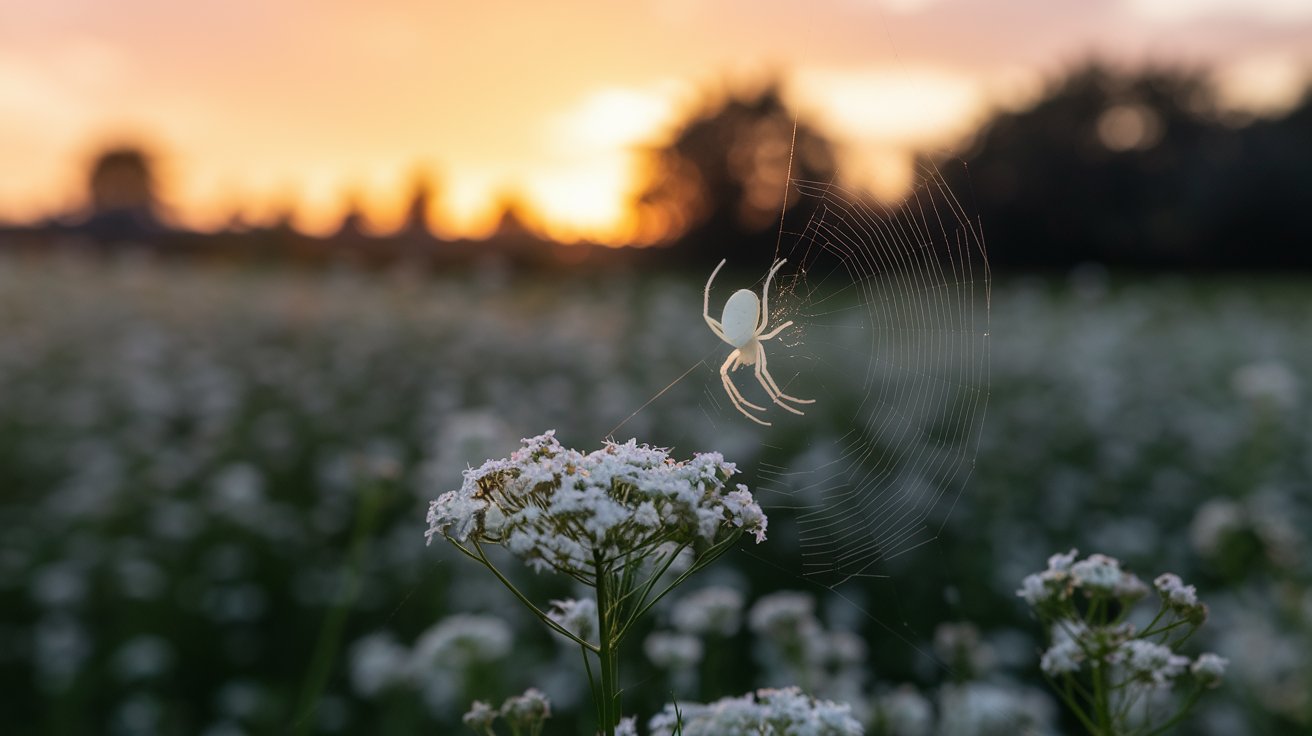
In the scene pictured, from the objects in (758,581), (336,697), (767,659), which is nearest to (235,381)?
(336,697)

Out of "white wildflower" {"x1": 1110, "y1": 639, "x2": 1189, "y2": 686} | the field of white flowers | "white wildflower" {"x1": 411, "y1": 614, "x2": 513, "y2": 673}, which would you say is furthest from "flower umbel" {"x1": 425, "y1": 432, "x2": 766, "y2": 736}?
"white wildflower" {"x1": 411, "y1": 614, "x2": 513, "y2": 673}

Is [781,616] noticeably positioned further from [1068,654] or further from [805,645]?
[1068,654]

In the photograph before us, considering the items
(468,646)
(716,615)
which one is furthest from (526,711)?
(468,646)

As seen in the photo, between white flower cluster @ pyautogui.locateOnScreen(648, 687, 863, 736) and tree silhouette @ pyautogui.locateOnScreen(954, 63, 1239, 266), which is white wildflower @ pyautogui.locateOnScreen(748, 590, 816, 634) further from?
tree silhouette @ pyautogui.locateOnScreen(954, 63, 1239, 266)

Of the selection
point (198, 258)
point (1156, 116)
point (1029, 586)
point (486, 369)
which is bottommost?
point (1029, 586)

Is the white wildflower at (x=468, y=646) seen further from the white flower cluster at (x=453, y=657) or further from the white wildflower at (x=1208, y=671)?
the white wildflower at (x=1208, y=671)

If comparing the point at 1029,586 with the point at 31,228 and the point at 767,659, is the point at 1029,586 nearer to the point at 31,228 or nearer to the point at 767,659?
the point at 767,659
